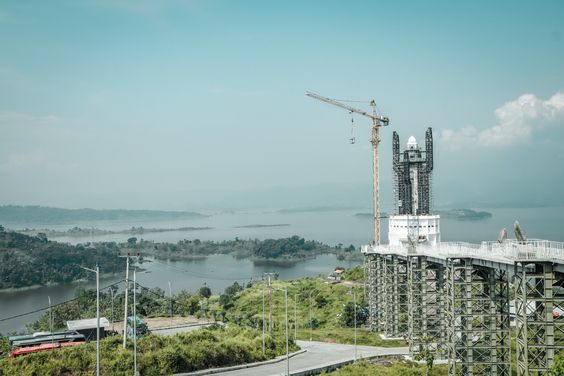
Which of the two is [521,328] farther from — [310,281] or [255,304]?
[310,281]

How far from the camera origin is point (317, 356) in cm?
4366

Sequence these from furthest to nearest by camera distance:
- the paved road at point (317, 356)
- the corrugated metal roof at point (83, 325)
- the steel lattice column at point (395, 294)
A: 1. the steel lattice column at point (395, 294)
2. the corrugated metal roof at point (83, 325)
3. the paved road at point (317, 356)

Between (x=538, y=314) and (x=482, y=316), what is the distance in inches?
270

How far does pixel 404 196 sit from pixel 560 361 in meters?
43.2

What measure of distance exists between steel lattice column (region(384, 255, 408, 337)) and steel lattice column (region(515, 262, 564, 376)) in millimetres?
22701

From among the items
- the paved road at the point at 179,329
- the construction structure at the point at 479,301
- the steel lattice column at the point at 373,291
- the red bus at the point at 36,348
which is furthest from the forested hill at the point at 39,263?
the construction structure at the point at 479,301

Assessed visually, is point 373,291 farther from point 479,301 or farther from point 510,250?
point 510,250

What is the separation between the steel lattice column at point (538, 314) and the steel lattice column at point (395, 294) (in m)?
22.7

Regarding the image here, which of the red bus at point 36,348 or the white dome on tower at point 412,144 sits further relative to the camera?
the white dome on tower at point 412,144

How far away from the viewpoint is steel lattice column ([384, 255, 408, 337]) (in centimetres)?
5094

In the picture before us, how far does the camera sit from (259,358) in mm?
41500

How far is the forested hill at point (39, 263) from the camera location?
158 meters

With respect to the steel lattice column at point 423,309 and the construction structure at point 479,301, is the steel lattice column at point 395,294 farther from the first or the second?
the steel lattice column at point 423,309

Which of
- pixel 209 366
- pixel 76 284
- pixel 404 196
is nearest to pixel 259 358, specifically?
pixel 209 366
